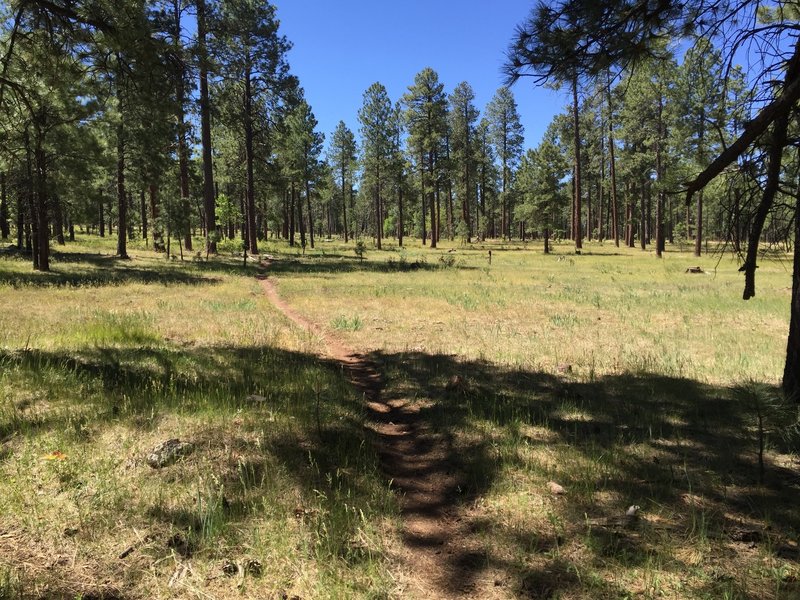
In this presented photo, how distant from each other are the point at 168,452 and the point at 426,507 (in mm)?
2180

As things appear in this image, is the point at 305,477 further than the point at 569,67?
No

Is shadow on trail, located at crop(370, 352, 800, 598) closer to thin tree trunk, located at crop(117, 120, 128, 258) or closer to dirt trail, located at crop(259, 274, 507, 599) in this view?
dirt trail, located at crop(259, 274, 507, 599)

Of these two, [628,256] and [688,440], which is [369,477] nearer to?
[688,440]

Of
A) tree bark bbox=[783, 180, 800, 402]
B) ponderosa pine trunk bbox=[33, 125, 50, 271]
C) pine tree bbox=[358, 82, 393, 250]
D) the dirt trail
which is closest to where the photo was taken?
the dirt trail

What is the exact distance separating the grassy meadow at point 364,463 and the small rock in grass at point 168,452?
9 cm

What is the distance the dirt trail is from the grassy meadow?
6 cm

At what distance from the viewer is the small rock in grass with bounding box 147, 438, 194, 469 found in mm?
3791

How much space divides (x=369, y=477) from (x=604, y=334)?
816cm

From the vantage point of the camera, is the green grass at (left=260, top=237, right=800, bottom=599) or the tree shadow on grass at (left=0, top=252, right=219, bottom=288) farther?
the tree shadow on grass at (left=0, top=252, right=219, bottom=288)

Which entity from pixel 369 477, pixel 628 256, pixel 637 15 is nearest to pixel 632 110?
pixel 628 256

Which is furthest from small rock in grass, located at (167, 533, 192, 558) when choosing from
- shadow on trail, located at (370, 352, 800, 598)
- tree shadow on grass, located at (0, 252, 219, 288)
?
tree shadow on grass, located at (0, 252, 219, 288)

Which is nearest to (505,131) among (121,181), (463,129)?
(463,129)

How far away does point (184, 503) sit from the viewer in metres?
3.29

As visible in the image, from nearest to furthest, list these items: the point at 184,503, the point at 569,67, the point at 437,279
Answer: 1. the point at 184,503
2. the point at 569,67
3. the point at 437,279
